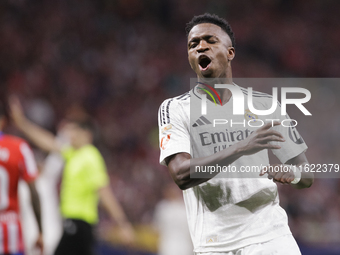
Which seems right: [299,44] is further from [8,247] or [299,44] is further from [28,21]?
[8,247]

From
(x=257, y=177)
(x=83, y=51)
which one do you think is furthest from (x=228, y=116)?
(x=83, y=51)

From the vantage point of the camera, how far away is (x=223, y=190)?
2.52 m

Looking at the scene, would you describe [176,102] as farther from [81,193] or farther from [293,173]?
[81,193]

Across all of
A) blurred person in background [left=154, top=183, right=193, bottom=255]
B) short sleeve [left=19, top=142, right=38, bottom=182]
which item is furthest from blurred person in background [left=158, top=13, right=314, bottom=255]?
blurred person in background [left=154, top=183, right=193, bottom=255]

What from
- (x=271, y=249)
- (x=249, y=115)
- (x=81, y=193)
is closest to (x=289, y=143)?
(x=249, y=115)

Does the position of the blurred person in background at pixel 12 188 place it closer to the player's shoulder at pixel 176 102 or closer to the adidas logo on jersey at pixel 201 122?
the player's shoulder at pixel 176 102

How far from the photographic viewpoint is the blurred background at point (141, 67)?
10422 millimetres

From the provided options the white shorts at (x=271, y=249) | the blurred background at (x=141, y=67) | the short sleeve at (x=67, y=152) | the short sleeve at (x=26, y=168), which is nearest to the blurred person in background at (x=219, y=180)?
the white shorts at (x=271, y=249)

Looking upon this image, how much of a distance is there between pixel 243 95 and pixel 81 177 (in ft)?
11.2

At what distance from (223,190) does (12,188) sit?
8.80 feet

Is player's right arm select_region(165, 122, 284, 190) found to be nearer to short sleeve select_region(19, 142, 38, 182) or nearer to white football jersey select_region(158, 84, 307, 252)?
white football jersey select_region(158, 84, 307, 252)

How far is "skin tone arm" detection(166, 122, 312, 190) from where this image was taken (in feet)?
7.01

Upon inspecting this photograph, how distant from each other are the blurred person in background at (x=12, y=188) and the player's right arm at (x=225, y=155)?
8.12 ft

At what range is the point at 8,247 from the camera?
4555mm
